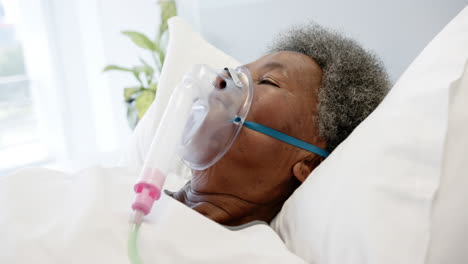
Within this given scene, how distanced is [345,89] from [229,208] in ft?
1.36

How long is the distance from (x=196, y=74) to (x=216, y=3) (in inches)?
48.5

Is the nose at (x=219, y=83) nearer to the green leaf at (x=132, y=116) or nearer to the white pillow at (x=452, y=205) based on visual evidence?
the white pillow at (x=452, y=205)

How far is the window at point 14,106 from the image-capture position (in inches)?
138

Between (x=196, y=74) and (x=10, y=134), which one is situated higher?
(x=196, y=74)

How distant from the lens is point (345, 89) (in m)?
1.06

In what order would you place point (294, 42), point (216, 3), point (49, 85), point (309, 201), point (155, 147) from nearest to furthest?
point (155, 147), point (309, 201), point (294, 42), point (216, 3), point (49, 85)

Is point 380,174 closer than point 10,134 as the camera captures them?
Yes

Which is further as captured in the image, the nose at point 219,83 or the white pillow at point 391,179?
the nose at point 219,83

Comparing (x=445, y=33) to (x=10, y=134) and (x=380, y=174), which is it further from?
(x=10, y=134)

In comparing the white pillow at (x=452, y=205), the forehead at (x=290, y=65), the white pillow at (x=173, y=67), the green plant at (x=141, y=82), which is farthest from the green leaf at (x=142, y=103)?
the white pillow at (x=452, y=205)

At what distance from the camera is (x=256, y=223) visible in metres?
0.99

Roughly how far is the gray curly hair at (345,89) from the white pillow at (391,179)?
0.16 metres

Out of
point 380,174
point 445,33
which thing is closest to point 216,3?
point 445,33

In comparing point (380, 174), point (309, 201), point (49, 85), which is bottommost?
point (49, 85)
